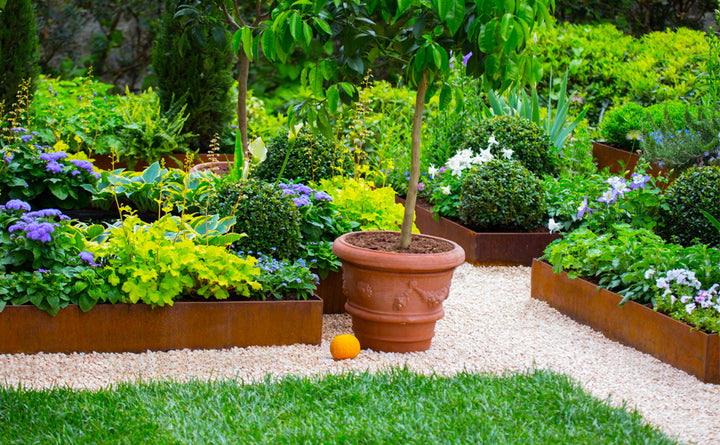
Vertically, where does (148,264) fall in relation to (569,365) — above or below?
above

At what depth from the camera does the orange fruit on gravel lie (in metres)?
3.33

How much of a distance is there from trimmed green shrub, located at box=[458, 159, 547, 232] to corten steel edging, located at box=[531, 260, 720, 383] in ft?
2.59

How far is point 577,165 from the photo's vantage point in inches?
268

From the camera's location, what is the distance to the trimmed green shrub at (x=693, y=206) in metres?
4.39

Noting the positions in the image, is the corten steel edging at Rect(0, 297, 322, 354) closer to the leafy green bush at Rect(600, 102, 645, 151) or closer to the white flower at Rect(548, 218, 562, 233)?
the white flower at Rect(548, 218, 562, 233)

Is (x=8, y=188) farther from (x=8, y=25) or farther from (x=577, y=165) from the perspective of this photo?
(x=577, y=165)

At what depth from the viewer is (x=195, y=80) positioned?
7375 mm

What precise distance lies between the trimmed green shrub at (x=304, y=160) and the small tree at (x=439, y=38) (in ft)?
5.31

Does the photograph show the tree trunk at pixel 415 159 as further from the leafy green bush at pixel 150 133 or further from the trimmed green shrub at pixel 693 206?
the leafy green bush at pixel 150 133

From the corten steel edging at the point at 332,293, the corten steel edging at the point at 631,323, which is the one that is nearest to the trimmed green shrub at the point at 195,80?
the corten steel edging at the point at 332,293

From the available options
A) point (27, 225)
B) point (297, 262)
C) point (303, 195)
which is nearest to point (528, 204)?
point (303, 195)

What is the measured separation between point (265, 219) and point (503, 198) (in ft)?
6.54

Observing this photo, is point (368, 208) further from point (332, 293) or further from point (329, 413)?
point (329, 413)

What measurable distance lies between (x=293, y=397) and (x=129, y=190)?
2.47m
